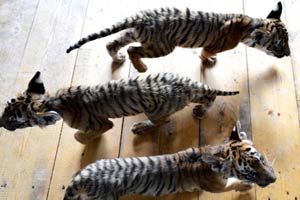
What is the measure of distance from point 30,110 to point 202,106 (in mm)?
913

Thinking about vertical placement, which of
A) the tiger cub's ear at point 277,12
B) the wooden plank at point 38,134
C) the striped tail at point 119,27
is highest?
the tiger cub's ear at point 277,12

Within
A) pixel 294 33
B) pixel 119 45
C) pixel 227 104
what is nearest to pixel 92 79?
pixel 119 45

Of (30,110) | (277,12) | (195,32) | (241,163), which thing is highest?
(277,12)

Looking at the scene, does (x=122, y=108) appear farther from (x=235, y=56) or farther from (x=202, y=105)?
(x=235, y=56)

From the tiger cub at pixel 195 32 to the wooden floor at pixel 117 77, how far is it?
7.0 inches

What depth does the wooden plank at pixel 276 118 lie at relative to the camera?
209 centimetres

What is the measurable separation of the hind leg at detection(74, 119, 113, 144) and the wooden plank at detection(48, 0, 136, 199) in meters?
0.07

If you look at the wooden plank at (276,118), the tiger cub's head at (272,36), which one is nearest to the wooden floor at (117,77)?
the wooden plank at (276,118)

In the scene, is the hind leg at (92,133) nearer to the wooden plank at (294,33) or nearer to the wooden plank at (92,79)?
the wooden plank at (92,79)

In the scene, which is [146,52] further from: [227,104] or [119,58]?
[227,104]

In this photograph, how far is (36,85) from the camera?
202cm

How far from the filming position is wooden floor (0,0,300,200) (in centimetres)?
218

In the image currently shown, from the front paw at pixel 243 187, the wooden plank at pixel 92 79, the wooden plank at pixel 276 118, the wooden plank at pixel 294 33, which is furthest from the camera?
the wooden plank at pixel 294 33

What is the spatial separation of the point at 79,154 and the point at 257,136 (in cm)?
97
